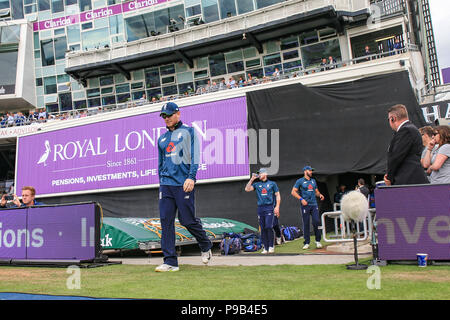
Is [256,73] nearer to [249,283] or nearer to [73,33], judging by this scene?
[73,33]

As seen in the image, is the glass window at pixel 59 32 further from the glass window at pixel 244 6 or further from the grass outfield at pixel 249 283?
the grass outfield at pixel 249 283

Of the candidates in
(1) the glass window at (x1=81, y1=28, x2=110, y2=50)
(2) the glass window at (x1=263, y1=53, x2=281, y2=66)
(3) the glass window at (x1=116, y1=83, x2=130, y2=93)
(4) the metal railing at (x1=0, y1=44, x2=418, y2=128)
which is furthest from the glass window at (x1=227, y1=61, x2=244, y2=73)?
(1) the glass window at (x1=81, y1=28, x2=110, y2=50)

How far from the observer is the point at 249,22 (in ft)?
79.6

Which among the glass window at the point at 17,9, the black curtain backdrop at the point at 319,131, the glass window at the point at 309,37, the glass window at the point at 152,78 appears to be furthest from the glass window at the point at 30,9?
the black curtain backdrop at the point at 319,131

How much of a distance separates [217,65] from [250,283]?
2397 centimetres

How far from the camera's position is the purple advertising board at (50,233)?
6.44m

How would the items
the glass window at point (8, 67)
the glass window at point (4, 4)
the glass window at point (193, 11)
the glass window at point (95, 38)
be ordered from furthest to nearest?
1. the glass window at point (4, 4)
2. the glass window at point (8, 67)
3. the glass window at point (95, 38)
4. the glass window at point (193, 11)

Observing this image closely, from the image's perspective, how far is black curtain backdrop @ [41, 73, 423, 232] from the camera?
48.4ft

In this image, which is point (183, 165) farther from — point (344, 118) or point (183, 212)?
point (344, 118)

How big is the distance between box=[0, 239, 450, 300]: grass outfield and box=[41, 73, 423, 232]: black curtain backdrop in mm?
10401

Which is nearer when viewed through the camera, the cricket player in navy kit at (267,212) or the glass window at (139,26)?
the cricket player in navy kit at (267,212)

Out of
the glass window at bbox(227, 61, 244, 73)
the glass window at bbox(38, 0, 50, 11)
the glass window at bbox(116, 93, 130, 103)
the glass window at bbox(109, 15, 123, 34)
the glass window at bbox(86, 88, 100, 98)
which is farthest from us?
the glass window at bbox(38, 0, 50, 11)

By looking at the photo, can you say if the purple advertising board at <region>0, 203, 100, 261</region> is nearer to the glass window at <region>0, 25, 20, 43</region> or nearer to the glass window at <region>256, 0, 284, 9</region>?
the glass window at <region>256, 0, 284, 9</region>

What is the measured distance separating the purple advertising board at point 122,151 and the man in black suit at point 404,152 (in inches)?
434
